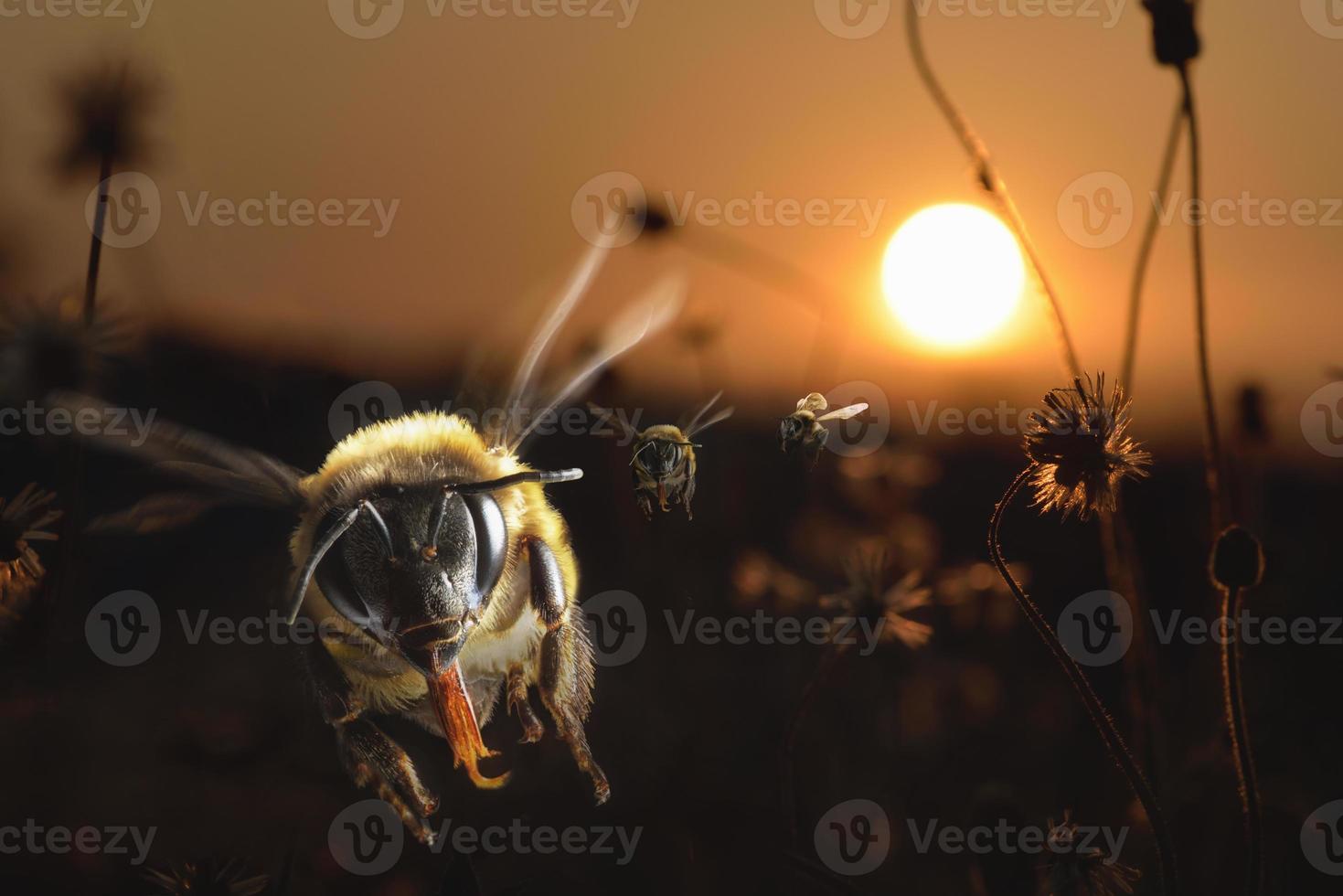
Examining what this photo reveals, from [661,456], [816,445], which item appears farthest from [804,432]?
[661,456]

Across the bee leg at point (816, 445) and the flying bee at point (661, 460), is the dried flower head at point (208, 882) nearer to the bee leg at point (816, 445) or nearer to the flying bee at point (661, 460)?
the flying bee at point (661, 460)

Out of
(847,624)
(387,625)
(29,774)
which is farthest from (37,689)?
(847,624)

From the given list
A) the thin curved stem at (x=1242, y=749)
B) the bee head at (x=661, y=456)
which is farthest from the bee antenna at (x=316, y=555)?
the thin curved stem at (x=1242, y=749)

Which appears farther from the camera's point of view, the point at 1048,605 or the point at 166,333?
the point at 1048,605

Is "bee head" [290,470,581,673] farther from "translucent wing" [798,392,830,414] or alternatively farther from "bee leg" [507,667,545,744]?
"translucent wing" [798,392,830,414]

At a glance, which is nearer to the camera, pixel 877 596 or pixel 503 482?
pixel 503 482

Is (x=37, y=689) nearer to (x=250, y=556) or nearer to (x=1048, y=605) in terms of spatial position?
(x=250, y=556)

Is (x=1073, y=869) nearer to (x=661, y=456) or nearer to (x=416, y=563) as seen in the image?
(x=661, y=456)
